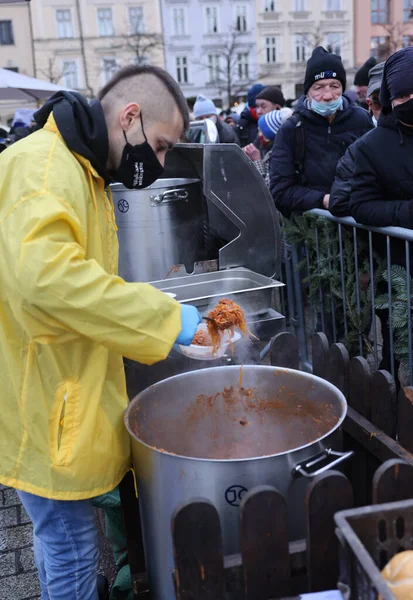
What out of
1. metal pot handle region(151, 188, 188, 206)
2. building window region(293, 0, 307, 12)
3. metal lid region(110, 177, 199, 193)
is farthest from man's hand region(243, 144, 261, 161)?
building window region(293, 0, 307, 12)

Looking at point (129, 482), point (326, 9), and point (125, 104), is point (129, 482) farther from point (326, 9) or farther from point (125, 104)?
point (326, 9)

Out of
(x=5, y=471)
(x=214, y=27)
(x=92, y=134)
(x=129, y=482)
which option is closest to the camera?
(x=92, y=134)

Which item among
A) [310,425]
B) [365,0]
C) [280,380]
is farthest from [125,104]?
[365,0]

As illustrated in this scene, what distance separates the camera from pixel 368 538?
1.49m

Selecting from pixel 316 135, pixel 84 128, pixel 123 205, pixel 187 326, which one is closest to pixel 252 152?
pixel 316 135

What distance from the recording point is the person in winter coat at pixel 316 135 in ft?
14.6

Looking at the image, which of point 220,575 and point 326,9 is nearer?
point 220,575

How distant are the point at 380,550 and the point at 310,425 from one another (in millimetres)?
883

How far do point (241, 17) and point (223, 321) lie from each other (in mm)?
57015

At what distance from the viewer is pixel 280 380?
2445 millimetres

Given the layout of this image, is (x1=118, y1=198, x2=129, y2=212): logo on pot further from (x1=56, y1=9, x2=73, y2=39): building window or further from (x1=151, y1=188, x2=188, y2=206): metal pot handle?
(x1=56, y1=9, x2=73, y2=39): building window

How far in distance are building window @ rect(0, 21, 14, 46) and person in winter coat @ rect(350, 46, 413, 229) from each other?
178ft

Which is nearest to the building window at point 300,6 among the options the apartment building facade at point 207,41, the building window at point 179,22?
the apartment building facade at point 207,41

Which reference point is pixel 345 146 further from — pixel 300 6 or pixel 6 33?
pixel 300 6
